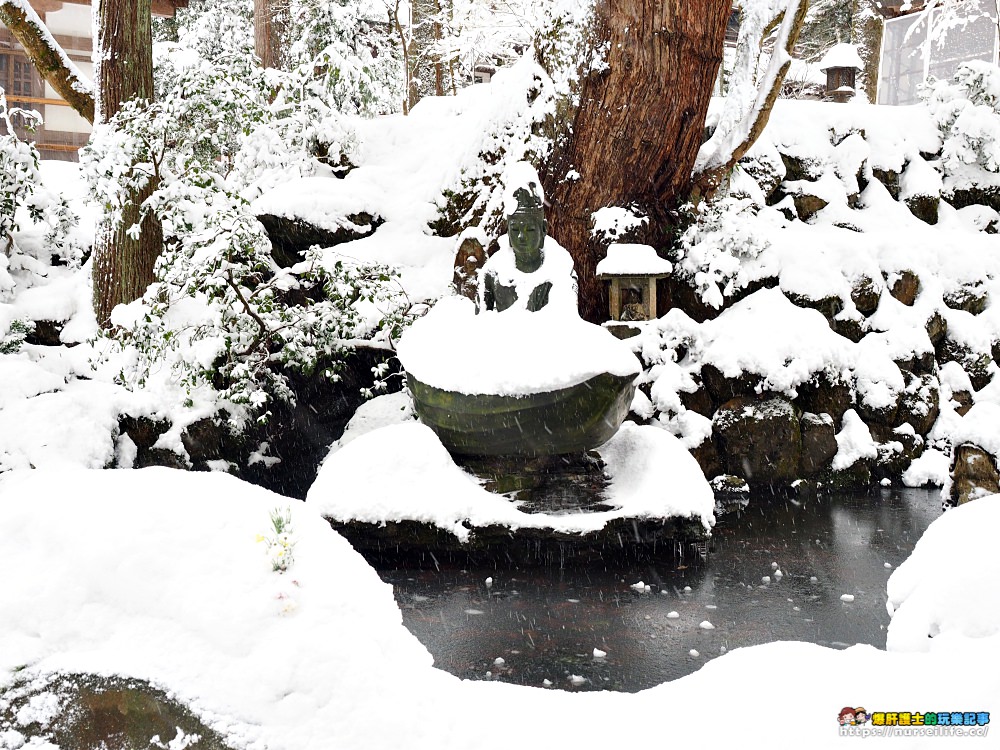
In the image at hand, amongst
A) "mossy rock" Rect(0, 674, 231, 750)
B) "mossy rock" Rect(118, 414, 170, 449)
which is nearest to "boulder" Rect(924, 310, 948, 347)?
"mossy rock" Rect(118, 414, 170, 449)

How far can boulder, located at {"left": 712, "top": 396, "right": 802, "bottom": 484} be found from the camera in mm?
7523

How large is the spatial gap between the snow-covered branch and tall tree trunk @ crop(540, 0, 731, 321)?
1.14 feet

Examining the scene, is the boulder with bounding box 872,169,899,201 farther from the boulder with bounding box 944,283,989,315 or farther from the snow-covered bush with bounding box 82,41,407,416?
the snow-covered bush with bounding box 82,41,407,416

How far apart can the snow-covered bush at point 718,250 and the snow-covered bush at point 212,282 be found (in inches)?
120

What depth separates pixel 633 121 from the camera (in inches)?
306

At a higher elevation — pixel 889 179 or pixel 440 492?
pixel 889 179

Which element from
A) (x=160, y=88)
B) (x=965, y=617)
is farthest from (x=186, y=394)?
(x=160, y=88)

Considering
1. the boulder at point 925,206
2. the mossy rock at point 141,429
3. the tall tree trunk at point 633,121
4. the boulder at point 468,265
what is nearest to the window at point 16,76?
the mossy rock at point 141,429

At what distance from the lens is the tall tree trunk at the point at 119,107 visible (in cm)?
807

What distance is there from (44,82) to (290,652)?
16.3m

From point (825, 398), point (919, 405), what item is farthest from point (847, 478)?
point (919, 405)

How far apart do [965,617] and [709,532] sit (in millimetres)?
3378

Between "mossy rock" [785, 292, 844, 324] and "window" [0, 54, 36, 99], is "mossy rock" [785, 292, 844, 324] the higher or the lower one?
the lower one

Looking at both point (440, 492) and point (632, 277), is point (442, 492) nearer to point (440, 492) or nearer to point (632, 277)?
point (440, 492)
